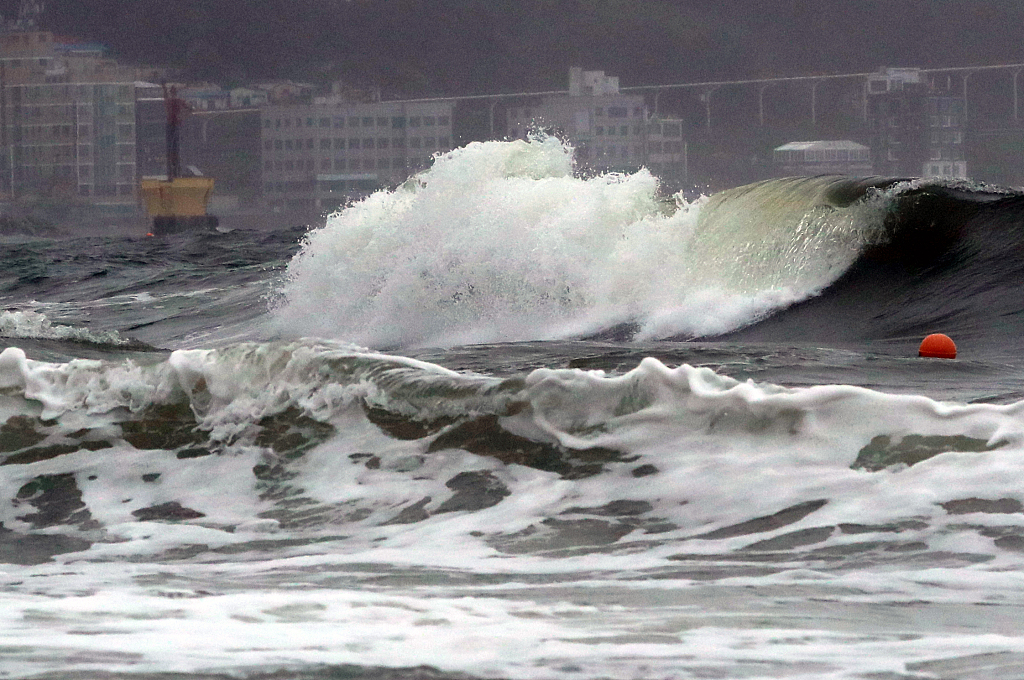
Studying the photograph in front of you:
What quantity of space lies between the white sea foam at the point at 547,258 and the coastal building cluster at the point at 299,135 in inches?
2660

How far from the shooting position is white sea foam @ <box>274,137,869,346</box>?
35.2ft

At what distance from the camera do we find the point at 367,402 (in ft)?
18.2

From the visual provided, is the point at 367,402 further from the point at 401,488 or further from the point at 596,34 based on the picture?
the point at 596,34

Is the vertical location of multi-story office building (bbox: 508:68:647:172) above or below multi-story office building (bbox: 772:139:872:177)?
above

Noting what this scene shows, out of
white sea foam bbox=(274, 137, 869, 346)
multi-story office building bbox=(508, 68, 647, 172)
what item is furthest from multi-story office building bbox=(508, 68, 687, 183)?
white sea foam bbox=(274, 137, 869, 346)

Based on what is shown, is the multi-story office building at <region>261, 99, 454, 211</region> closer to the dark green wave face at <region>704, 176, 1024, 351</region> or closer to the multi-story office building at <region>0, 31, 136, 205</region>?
the multi-story office building at <region>0, 31, 136, 205</region>

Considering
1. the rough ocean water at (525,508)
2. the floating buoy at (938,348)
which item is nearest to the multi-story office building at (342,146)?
the rough ocean water at (525,508)

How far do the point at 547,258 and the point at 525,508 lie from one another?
23.4ft

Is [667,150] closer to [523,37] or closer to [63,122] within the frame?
[523,37]

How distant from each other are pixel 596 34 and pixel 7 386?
103501mm

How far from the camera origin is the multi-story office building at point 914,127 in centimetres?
8300

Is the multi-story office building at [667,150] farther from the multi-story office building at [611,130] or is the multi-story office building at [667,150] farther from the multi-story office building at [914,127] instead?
the multi-story office building at [914,127]

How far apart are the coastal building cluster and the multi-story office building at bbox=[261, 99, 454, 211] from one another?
0.09m

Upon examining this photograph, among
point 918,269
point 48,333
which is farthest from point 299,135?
point 918,269
